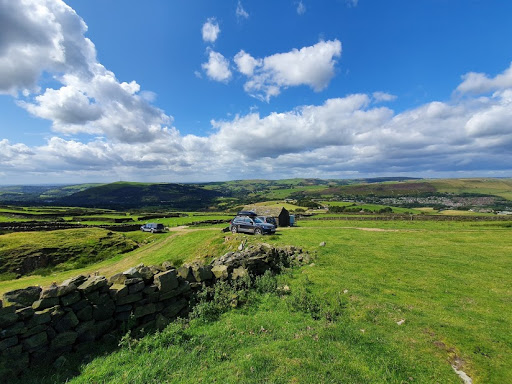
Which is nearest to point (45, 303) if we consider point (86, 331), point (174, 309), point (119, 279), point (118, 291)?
point (86, 331)

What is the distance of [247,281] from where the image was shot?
11.7 metres

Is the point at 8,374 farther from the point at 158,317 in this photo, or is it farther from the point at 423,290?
the point at 423,290

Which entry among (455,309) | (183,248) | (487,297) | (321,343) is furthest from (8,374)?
(183,248)

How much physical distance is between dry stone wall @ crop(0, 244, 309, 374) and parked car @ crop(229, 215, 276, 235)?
18713 mm

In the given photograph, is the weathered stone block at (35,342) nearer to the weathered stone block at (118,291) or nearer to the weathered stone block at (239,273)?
the weathered stone block at (118,291)

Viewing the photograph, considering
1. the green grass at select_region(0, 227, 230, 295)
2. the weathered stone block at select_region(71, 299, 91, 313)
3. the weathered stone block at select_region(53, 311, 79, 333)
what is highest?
the weathered stone block at select_region(71, 299, 91, 313)

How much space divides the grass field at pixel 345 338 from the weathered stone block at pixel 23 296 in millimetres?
2324

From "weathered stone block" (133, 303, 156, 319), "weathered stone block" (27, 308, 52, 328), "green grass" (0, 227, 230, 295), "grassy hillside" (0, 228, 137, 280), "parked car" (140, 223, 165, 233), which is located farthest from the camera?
"parked car" (140, 223, 165, 233)

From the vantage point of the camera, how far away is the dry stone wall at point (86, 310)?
23.1ft

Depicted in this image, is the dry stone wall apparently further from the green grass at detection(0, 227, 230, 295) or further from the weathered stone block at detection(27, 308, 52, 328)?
the green grass at detection(0, 227, 230, 295)

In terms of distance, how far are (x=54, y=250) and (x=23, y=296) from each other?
3415cm

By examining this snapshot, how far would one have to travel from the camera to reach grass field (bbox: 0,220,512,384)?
6.33 metres

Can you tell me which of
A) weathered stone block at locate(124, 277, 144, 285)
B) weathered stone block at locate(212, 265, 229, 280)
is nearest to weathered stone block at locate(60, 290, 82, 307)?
weathered stone block at locate(124, 277, 144, 285)

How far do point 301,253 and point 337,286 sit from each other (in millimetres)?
5953
